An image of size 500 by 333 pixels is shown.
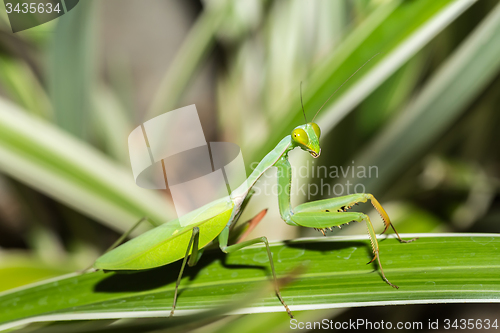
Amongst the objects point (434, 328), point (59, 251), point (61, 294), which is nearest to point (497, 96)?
point (434, 328)

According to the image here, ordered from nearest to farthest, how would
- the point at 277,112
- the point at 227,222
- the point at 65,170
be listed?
the point at 227,222 → the point at 65,170 → the point at 277,112

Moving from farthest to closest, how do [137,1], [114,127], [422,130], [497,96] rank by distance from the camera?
[137,1], [114,127], [497,96], [422,130]

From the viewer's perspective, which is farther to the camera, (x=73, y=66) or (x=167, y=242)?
(x=73, y=66)

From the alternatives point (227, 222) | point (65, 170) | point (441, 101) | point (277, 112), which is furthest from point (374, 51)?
point (65, 170)

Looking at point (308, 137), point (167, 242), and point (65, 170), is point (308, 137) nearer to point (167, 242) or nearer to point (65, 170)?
point (167, 242)

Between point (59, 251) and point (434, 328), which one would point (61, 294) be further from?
point (434, 328)
